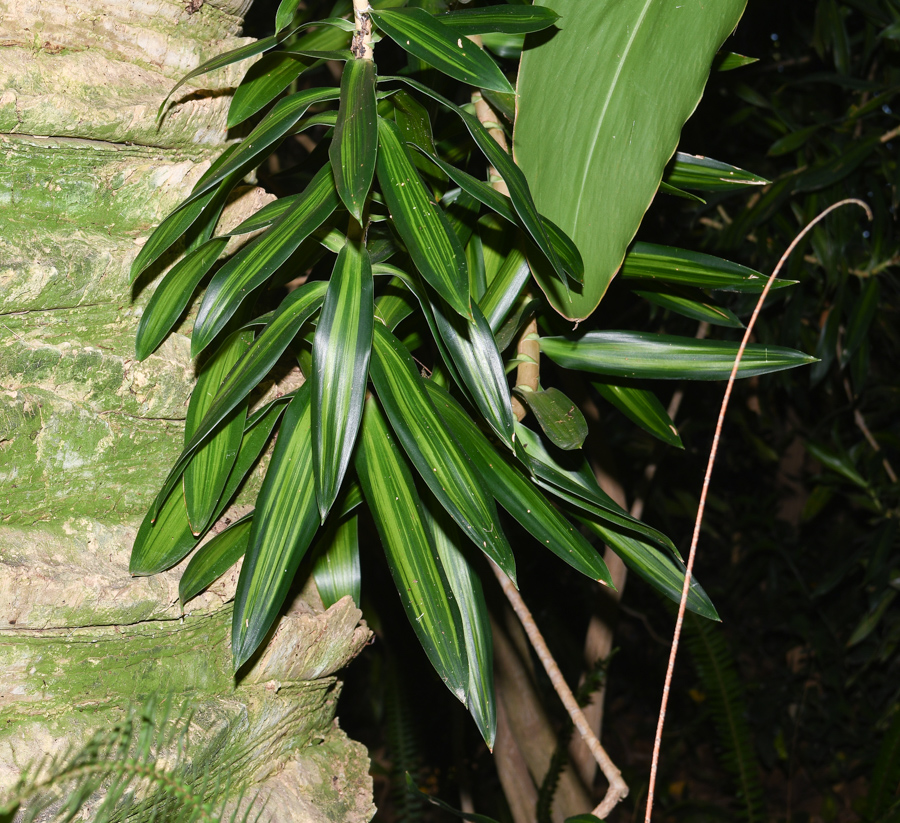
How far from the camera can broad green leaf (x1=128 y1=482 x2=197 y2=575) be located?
0.55 meters

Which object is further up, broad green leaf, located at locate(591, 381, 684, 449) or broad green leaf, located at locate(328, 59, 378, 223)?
broad green leaf, located at locate(328, 59, 378, 223)

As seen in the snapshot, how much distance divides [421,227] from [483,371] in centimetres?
11

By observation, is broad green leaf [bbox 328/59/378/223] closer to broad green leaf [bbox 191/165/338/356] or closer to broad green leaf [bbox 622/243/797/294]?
broad green leaf [bbox 191/165/338/356]

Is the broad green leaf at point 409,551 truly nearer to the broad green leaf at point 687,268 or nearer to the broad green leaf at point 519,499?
the broad green leaf at point 519,499

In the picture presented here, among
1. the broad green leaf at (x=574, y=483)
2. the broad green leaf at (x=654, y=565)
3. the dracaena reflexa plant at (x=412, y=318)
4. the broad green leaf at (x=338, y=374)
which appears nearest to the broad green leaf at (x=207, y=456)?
the dracaena reflexa plant at (x=412, y=318)

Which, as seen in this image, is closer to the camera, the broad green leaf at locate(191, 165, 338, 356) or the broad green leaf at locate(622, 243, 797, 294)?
the broad green leaf at locate(191, 165, 338, 356)

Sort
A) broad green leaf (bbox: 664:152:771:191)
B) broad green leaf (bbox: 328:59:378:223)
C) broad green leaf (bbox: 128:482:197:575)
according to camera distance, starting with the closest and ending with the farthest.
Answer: broad green leaf (bbox: 328:59:378:223) → broad green leaf (bbox: 128:482:197:575) → broad green leaf (bbox: 664:152:771:191)

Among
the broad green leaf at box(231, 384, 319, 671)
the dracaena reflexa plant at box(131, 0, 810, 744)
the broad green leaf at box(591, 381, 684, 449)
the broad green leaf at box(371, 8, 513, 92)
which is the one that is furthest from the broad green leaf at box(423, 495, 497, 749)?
the broad green leaf at box(371, 8, 513, 92)

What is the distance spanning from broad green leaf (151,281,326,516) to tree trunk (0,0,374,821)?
0.08 metres

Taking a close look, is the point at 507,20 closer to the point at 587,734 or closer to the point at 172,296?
the point at 172,296

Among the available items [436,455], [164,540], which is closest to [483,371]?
[436,455]

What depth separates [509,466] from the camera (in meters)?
0.58

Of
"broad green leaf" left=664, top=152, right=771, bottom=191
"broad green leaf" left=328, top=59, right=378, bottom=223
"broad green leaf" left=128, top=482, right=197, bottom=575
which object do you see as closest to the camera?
"broad green leaf" left=328, top=59, right=378, bottom=223

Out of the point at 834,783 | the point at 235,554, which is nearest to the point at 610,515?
the point at 235,554
